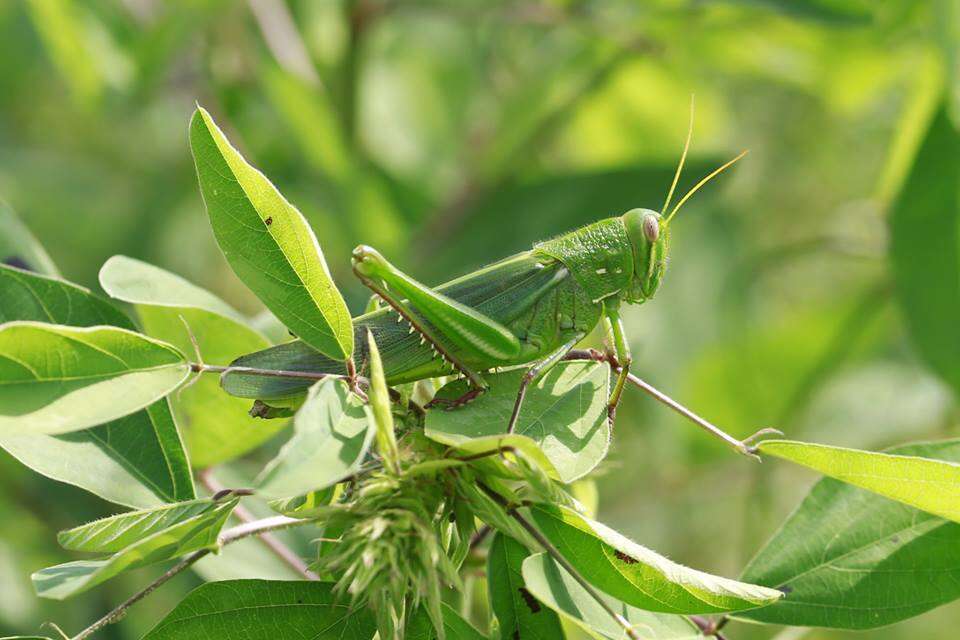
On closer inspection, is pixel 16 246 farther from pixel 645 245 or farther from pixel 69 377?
pixel 645 245

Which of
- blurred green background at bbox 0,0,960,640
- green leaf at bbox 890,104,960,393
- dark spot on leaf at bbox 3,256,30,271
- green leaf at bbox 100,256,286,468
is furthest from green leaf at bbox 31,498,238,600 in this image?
green leaf at bbox 890,104,960,393

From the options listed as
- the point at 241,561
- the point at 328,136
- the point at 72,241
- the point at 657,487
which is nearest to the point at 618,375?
the point at 241,561

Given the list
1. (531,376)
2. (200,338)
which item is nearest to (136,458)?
(200,338)

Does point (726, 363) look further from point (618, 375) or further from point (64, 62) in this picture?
point (64, 62)

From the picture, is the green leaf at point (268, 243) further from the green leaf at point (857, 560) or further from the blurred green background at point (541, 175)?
the blurred green background at point (541, 175)

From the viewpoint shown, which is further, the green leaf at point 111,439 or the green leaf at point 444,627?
the green leaf at point 111,439

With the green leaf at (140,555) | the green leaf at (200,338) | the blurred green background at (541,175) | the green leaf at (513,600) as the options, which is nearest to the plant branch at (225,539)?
the green leaf at (140,555)

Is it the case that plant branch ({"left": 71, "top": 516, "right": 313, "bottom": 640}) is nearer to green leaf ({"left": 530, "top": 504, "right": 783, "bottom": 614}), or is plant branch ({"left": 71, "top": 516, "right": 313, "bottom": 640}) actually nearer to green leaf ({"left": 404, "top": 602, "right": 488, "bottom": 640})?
green leaf ({"left": 404, "top": 602, "right": 488, "bottom": 640})
